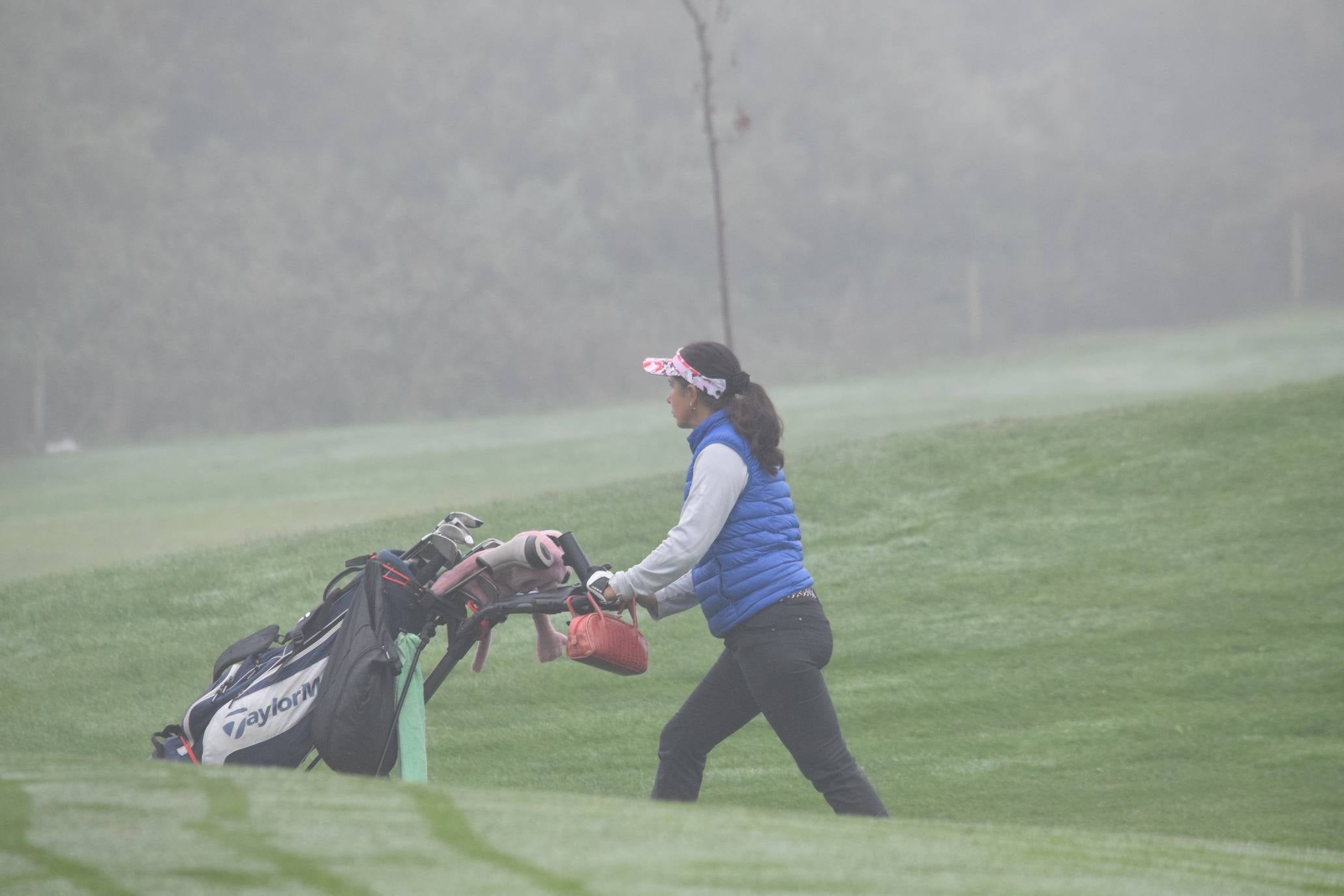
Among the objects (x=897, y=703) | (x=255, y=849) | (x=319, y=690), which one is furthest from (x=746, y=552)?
(x=897, y=703)

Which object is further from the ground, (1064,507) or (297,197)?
(297,197)

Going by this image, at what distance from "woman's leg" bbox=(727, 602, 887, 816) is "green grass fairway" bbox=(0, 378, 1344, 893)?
0.41m

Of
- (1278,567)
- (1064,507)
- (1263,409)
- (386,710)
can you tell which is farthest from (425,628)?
(1263,409)

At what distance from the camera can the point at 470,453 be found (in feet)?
53.3

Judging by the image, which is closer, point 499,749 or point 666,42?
point 499,749

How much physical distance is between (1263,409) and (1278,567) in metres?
3.06

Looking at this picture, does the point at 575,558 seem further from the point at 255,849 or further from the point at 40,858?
the point at 40,858

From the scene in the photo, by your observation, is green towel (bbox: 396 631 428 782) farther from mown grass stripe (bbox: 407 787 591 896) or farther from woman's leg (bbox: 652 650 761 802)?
mown grass stripe (bbox: 407 787 591 896)

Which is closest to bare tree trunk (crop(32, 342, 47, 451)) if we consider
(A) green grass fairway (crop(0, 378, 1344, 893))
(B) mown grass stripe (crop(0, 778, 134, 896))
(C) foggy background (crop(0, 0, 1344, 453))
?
(C) foggy background (crop(0, 0, 1344, 453))

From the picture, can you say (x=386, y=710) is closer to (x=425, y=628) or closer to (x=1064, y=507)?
(x=425, y=628)

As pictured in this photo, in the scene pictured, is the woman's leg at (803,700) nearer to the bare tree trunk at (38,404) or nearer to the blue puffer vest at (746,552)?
the blue puffer vest at (746,552)

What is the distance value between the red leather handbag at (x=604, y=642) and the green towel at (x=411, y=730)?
1.35 ft

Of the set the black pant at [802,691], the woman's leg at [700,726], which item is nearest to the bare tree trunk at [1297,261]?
the woman's leg at [700,726]

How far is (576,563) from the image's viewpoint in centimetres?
387
